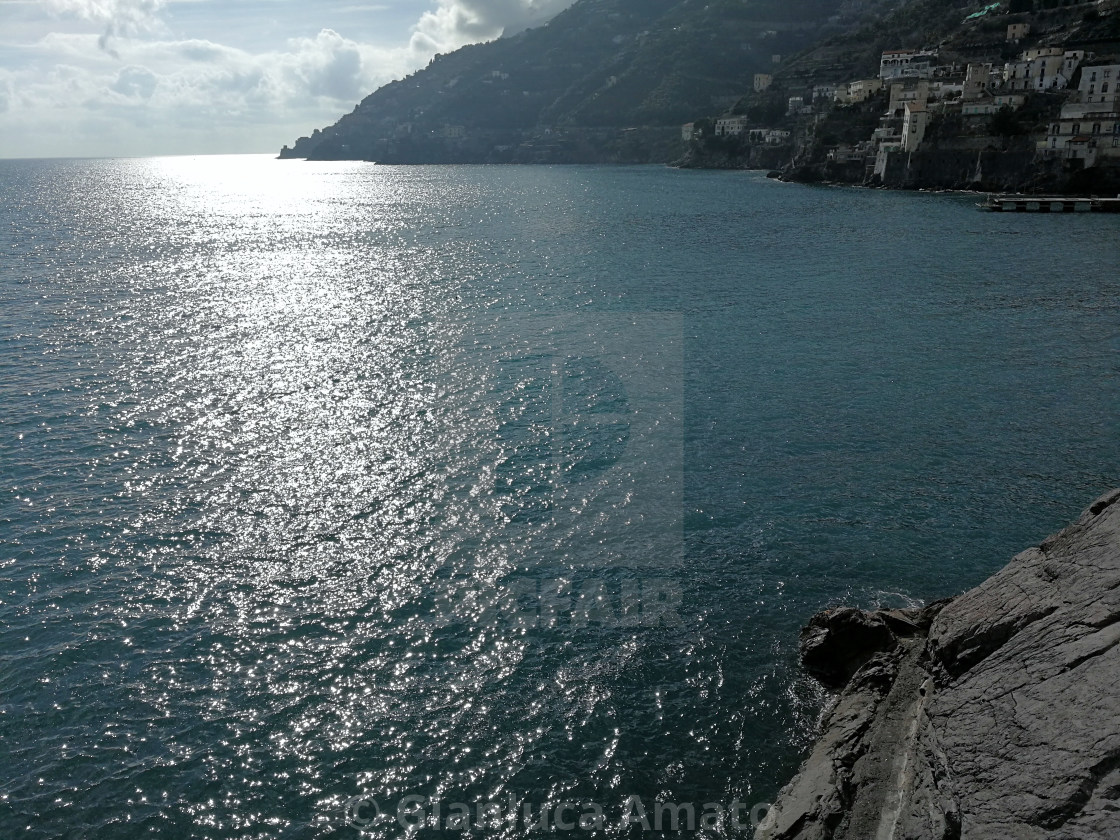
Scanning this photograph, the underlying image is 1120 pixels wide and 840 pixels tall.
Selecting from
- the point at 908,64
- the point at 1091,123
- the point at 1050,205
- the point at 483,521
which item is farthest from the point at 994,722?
the point at 908,64

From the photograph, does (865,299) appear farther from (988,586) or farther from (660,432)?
(988,586)

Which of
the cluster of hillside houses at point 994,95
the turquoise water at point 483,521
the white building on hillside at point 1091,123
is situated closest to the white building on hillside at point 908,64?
the cluster of hillside houses at point 994,95

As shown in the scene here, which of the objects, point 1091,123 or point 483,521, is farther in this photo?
point 1091,123

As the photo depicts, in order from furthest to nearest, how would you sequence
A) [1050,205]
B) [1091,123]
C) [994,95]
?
[994,95] → [1091,123] → [1050,205]

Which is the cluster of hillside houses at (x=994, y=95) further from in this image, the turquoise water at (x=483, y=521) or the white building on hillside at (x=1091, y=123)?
the turquoise water at (x=483, y=521)

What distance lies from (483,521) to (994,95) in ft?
487

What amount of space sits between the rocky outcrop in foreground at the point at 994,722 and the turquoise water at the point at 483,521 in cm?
191

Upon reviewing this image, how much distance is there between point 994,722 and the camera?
1284 cm

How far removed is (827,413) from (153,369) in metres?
36.1

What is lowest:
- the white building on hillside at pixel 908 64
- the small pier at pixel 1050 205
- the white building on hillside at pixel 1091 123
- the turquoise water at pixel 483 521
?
the turquoise water at pixel 483 521

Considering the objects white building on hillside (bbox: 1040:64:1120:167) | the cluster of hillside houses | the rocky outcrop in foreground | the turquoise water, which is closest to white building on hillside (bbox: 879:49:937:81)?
the cluster of hillside houses

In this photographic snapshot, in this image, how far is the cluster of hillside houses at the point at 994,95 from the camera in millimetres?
117750

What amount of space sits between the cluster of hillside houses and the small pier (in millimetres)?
14301

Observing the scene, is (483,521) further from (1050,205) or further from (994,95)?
(994,95)
